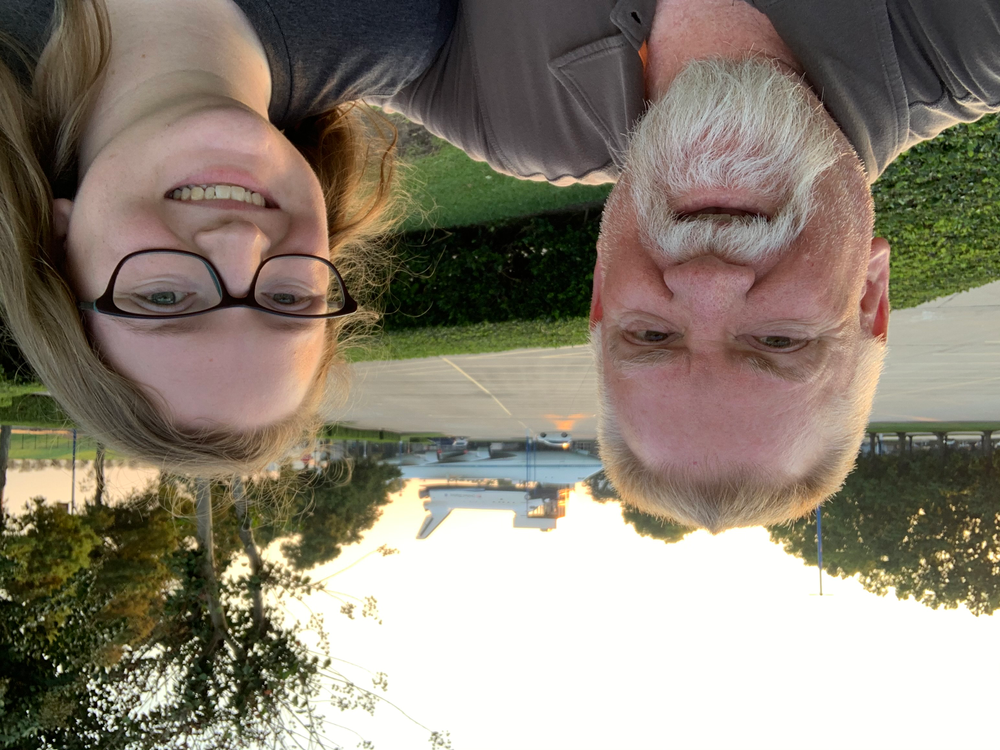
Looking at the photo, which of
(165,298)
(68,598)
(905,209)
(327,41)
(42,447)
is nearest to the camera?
(165,298)

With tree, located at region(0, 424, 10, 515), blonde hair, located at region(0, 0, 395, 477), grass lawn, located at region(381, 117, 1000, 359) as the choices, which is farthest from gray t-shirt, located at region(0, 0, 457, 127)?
tree, located at region(0, 424, 10, 515)

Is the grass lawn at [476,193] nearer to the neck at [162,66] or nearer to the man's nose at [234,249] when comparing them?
the neck at [162,66]

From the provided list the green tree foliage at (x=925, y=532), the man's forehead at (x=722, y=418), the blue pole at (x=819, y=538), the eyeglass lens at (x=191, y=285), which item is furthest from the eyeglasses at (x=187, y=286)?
the green tree foliage at (x=925, y=532)

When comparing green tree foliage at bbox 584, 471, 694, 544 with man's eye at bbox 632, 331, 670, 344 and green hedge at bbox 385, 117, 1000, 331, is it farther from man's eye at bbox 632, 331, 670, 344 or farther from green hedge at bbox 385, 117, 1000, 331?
man's eye at bbox 632, 331, 670, 344

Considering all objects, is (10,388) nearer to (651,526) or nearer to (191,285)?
(191,285)

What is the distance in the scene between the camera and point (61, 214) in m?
1.72

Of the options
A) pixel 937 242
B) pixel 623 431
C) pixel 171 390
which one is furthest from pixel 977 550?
pixel 171 390

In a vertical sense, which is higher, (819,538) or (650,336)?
(650,336)

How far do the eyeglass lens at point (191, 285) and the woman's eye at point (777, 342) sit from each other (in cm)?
125

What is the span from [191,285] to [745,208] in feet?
4.52

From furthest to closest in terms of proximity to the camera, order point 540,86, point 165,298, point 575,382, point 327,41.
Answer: point 575,382 → point 540,86 → point 327,41 → point 165,298

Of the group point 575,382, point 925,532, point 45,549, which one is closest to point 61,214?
point 45,549

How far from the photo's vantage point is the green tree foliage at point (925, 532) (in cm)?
984

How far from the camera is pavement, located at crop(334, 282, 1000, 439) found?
27.4 ft
